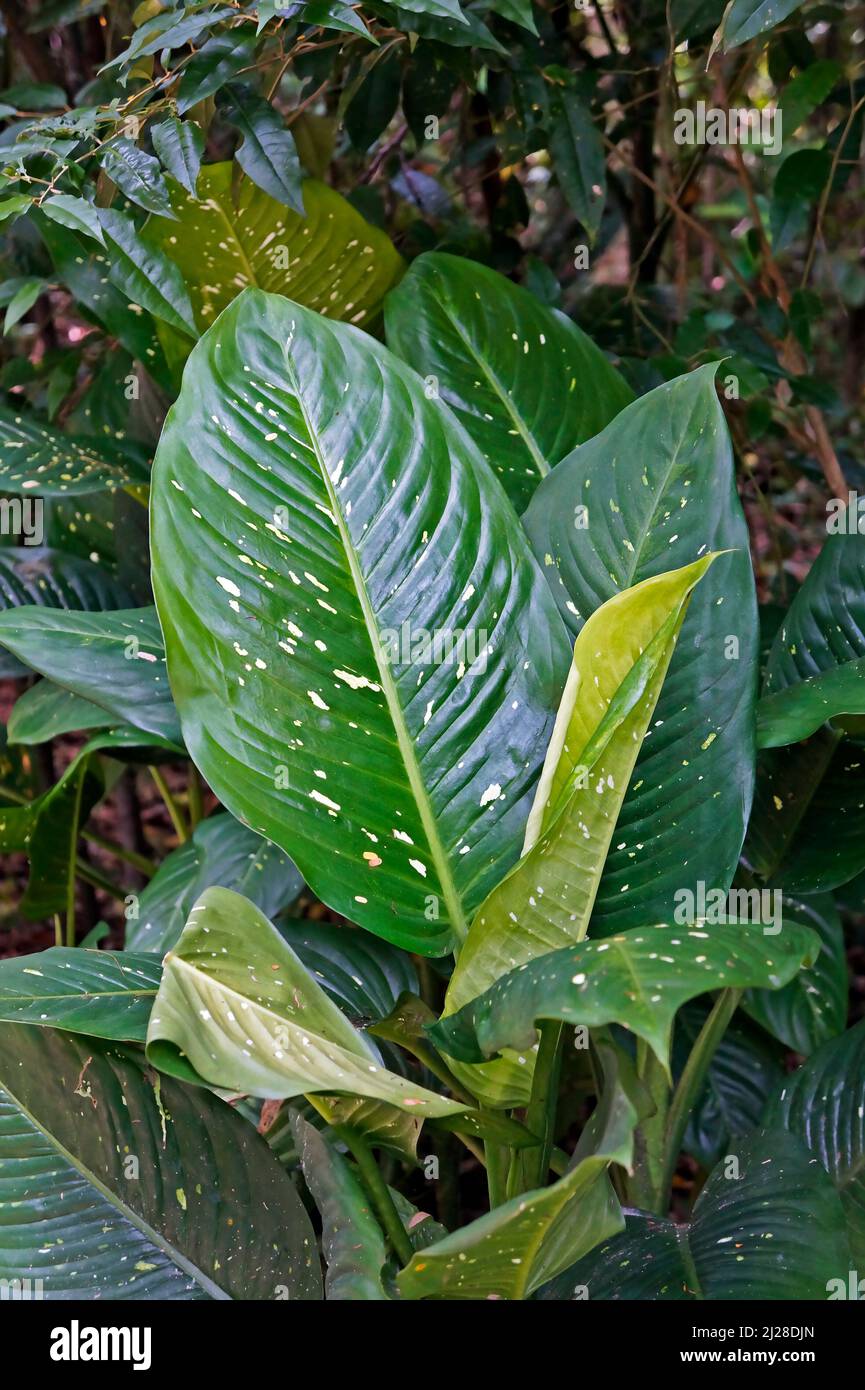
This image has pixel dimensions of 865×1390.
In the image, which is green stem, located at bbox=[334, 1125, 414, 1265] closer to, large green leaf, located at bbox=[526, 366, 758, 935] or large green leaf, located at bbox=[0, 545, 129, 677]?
large green leaf, located at bbox=[526, 366, 758, 935]

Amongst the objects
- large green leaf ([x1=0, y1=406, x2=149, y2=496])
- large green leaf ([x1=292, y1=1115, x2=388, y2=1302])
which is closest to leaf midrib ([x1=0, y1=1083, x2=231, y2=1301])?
large green leaf ([x1=292, y1=1115, x2=388, y2=1302])

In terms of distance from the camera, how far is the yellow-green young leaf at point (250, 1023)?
28.5 inches

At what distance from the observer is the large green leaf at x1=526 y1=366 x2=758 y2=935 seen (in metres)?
0.94

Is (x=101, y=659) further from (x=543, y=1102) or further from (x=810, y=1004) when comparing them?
(x=810, y=1004)

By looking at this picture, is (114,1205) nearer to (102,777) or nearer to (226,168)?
(102,777)

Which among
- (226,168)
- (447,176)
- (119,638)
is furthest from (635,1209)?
(447,176)

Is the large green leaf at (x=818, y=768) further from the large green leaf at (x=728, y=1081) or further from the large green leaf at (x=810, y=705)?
the large green leaf at (x=728, y=1081)

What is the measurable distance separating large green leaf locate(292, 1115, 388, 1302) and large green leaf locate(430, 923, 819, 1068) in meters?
0.20

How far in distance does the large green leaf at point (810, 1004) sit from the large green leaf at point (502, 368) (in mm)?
622

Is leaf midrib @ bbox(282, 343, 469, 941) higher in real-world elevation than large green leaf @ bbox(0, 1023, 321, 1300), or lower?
higher

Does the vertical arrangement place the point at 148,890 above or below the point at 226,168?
below

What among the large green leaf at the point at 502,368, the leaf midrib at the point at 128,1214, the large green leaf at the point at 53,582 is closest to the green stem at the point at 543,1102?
the leaf midrib at the point at 128,1214

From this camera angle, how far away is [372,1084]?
769 millimetres
